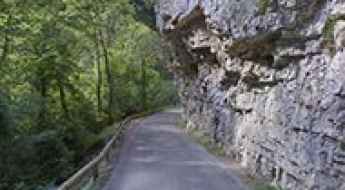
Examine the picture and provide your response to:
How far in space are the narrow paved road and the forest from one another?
2701mm

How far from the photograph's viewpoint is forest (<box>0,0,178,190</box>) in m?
19.3

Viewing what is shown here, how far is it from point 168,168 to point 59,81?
15.3m

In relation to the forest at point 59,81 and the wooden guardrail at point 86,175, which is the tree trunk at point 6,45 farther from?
the wooden guardrail at point 86,175

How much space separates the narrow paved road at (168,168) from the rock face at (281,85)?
1225 millimetres

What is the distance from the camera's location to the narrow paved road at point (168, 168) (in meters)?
13.8

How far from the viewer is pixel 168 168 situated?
16.8 meters

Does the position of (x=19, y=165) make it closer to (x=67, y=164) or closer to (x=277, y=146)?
(x=67, y=164)

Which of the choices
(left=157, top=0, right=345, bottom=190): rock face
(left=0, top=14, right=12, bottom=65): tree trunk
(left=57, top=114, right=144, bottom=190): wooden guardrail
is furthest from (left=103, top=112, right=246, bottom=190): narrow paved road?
(left=0, top=14, right=12, bottom=65): tree trunk

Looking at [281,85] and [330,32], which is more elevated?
[330,32]

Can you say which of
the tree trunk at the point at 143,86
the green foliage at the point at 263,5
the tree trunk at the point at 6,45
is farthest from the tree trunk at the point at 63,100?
the tree trunk at the point at 143,86

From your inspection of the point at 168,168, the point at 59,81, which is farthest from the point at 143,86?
the point at 168,168

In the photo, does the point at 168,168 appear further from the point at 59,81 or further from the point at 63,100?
the point at 63,100

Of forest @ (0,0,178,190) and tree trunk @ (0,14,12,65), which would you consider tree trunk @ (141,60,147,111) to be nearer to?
forest @ (0,0,178,190)

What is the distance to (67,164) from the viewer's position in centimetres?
2238
